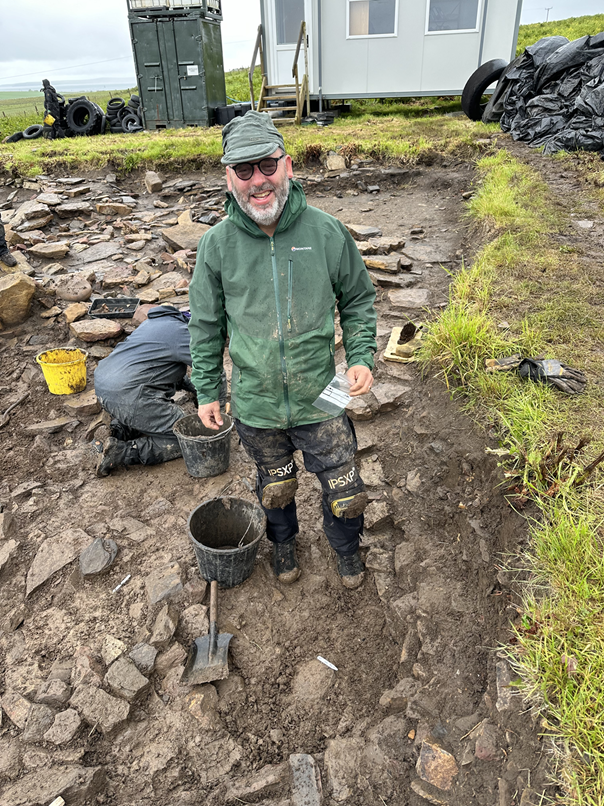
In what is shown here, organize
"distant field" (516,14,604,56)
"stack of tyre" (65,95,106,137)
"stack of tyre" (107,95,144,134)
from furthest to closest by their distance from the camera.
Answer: "distant field" (516,14,604,56), "stack of tyre" (107,95,144,134), "stack of tyre" (65,95,106,137)

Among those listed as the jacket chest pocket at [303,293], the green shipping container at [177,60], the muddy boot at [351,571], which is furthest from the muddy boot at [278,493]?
the green shipping container at [177,60]

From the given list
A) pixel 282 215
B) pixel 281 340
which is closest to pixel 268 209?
pixel 282 215

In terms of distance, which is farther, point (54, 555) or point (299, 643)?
point (54, 555)

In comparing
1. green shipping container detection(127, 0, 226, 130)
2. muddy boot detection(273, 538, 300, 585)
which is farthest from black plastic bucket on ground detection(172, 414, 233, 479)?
green shipping container detection(127, 0, 226, 130)

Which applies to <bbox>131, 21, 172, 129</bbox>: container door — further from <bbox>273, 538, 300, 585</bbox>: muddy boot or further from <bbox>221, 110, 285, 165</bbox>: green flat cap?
<bbox>273, 538, 300, 585</bbox>: muddy boot

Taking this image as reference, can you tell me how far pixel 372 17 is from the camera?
13.3 m

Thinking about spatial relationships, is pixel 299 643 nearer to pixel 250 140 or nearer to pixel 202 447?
pixel 202 447

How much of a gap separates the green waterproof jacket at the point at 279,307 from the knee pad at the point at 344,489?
1.00ft

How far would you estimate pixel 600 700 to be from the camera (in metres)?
1.65

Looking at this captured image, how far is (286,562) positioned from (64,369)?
3.02 metres

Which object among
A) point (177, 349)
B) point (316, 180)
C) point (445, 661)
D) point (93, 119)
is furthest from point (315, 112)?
point (445, 661)

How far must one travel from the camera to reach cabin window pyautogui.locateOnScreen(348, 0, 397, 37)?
13164mm

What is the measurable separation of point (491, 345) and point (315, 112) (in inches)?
527

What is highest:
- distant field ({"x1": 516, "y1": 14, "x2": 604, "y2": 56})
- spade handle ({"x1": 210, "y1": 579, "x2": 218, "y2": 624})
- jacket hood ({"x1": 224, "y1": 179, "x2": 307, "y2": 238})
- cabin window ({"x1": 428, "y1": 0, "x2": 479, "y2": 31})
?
distant field ({"x1": 516, "y1": 14, "x2": 604, "y2": 56})
